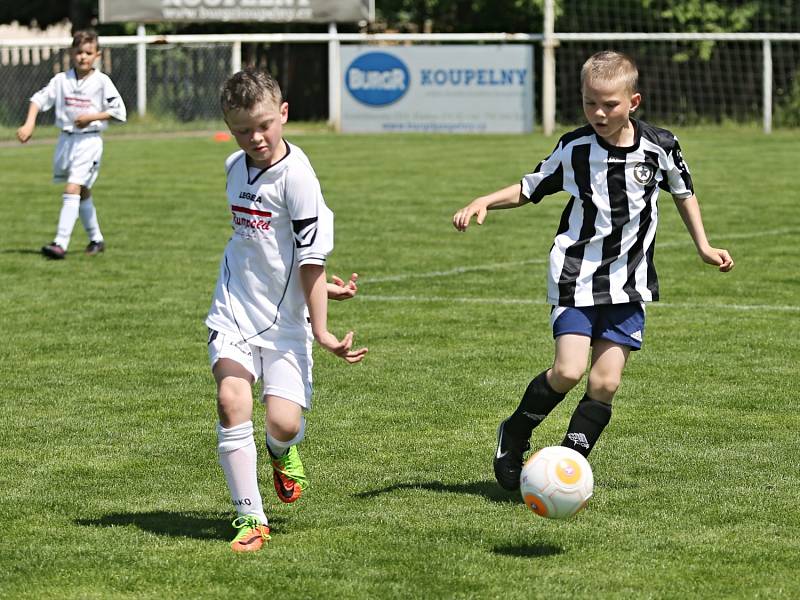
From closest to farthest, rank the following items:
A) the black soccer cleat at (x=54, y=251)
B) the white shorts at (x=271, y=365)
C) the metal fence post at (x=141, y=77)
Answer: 1. the white shorts at (x=271, y=365)
2. the black soccer cleat at (x=54, y=251)
3. the metal fence post at (x=141, y=77)

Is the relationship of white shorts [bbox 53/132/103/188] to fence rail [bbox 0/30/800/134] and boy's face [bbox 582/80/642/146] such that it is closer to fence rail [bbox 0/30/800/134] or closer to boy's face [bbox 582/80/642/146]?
boy's face [bbox 582/80/642/146]

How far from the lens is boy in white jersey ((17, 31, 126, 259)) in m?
13.9

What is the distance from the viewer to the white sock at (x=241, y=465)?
211 inches

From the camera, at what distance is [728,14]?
34719mm

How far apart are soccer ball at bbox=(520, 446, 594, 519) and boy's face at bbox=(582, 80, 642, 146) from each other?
1.31m

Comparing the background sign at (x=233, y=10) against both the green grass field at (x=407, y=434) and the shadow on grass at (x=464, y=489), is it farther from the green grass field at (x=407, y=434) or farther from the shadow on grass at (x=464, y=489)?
the shadow on grass at (x=464, y=489)

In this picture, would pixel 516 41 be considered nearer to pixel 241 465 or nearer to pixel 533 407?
pixel 533 407

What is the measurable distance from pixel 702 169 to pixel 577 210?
16.6 metres

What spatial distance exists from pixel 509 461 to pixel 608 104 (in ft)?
4.91

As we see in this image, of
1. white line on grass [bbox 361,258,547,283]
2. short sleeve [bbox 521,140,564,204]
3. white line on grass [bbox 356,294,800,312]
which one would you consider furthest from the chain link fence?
short sleeve [bbox 521,140,564,204]

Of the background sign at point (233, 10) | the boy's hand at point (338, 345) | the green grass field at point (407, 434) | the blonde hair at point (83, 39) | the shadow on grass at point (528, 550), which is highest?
the background sign at point (233, 10)

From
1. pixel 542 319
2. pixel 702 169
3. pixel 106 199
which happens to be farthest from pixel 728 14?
pixel 542 319

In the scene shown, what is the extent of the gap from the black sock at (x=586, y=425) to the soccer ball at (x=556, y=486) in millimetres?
434

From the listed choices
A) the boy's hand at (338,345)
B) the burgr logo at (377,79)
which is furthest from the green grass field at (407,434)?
the burgr logo at (377,79)
